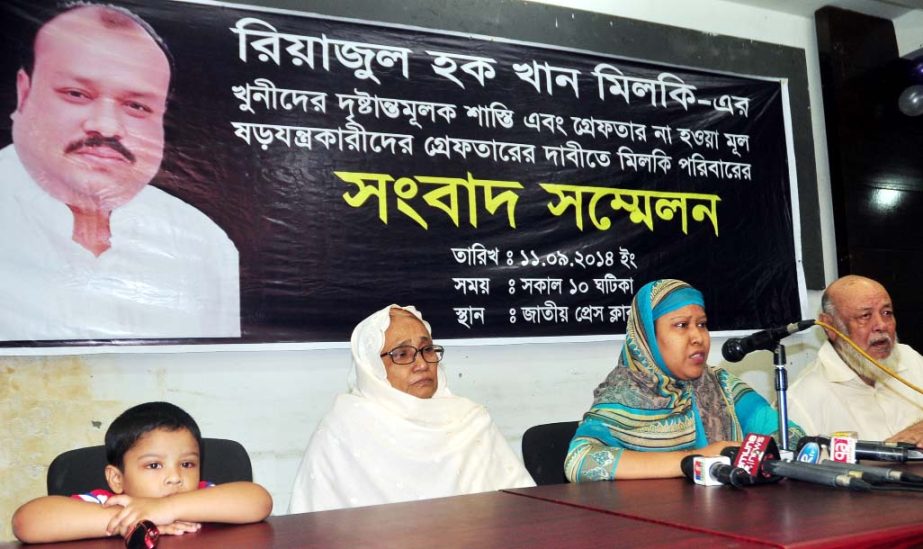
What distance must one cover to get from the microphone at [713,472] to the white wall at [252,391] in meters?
1.49

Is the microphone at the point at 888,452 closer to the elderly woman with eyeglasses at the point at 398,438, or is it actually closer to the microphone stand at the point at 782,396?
the microphone stand at the point at 782,396

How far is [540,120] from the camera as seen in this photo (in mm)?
3465

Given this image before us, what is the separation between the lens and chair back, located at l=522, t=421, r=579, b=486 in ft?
8.20

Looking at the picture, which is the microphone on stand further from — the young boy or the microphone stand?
the young boy

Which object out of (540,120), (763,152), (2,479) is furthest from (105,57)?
(763,152)

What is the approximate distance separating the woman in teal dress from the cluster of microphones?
1.17 ft

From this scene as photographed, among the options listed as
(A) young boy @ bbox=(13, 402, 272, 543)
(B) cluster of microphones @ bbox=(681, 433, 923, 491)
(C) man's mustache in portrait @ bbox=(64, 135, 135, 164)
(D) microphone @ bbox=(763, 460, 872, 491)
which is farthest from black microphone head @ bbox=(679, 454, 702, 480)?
(C) man's mustache in portrait @ bbox=(64, 135, 135, 164)

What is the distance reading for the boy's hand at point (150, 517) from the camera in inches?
53.9

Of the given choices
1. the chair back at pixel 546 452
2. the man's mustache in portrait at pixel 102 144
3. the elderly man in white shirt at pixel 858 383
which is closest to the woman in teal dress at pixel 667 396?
the chair back at pixel 546 452

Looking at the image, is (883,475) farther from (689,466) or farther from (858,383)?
(858,383)

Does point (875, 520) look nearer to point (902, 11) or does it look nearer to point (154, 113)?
point (154, 113)

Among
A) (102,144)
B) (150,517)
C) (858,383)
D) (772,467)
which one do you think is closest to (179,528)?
(150,517)

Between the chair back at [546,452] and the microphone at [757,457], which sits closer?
the microphone at [757,457]

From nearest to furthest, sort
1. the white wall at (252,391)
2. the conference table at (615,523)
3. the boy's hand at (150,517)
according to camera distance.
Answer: the conference table at (615,523)
the boy's hand at (150,517)
the white wall at (252,391)
